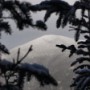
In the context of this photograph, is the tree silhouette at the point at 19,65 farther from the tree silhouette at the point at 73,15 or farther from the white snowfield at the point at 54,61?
the white snowfield at the point at 54,61

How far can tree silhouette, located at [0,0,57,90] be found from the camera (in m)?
6.18

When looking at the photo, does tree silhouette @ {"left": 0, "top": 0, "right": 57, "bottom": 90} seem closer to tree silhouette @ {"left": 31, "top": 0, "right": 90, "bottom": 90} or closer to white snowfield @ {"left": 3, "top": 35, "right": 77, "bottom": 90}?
tree silhouette @ {"left": 31, "top": 0, "right": 90, "bottom": 90}

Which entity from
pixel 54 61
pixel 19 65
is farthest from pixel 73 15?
pixel 54 61

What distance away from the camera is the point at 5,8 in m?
6.84

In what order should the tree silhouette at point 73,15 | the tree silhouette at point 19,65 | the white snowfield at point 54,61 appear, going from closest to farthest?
the tree silhouette at point 19,65
the tree silhouette at point 73,15
the white snowfield at point 54,61

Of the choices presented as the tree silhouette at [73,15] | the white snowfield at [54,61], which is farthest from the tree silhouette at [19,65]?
the white snowfield at [54,61]

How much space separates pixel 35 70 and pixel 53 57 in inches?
6874

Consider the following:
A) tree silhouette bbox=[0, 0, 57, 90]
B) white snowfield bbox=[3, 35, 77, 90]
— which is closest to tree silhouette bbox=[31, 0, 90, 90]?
tree silhouette bbox=[0, 0, 57, 90]

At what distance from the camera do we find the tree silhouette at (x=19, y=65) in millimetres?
6180

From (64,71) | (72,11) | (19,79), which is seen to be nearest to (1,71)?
(19,79)

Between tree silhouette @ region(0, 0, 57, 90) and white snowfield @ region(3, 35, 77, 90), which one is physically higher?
tree silhouette @ region(0, 0, 57, 90)

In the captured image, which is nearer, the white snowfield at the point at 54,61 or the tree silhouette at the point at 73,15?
the tree silhouette at the point at 73,15

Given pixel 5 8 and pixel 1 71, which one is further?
pixel 5 8

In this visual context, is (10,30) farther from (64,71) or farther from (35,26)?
(64,71)
